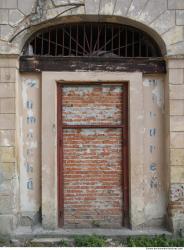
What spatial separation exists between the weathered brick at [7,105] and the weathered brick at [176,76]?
2582 millimetres

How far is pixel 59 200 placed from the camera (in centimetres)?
672

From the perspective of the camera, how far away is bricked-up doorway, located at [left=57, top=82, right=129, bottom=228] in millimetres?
6746

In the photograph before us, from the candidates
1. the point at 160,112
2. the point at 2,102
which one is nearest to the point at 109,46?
the point at 160,112

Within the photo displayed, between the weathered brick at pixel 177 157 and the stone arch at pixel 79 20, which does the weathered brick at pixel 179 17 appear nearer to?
the stone arch at pixel 79 20

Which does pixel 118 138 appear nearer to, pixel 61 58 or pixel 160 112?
pixel 160 112

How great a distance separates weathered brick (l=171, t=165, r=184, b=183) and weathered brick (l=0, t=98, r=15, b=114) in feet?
9.05

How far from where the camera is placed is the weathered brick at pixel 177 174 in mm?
6496

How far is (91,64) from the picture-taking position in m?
6.70

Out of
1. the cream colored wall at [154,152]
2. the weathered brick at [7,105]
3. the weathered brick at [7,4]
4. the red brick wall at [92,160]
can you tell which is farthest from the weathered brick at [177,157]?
the weathered brick at [7,4]

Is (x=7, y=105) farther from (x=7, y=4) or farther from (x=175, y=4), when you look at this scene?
(x=175, y=4)

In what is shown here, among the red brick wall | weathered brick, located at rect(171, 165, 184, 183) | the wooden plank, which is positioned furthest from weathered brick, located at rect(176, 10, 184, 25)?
weathered brick, located at rect(171, 165, 184, 183)

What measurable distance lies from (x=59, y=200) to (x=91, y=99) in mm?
1771

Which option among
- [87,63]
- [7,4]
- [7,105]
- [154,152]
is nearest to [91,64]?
[87,63]

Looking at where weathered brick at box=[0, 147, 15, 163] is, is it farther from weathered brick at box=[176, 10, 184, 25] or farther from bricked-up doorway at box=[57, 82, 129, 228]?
weathered brick at box=[176, 10, 184, 25]
